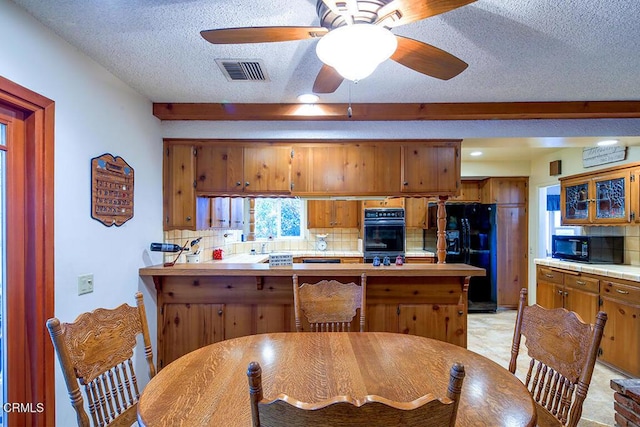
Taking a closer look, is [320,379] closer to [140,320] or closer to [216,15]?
[140,320]

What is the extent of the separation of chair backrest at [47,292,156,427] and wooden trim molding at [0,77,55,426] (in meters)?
0.56

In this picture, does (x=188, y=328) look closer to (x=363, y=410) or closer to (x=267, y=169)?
(x=267, y=169)

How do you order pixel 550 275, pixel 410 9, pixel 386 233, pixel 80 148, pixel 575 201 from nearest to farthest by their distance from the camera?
pixel 410 9
pixel 80 148
pixel 550 275
pixel 575 201
pixel 386 233

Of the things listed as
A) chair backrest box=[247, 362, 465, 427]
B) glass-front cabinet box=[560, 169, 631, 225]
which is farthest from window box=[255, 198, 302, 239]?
chair backrest box=[247, 362, 465, 427]

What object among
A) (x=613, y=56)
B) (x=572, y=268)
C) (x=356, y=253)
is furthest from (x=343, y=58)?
(x=356, y=253)

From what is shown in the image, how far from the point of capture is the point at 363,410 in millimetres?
688

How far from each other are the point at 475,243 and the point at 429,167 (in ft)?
9.25

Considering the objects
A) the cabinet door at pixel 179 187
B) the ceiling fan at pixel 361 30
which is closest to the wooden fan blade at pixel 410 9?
the ceiling fan at pixel 361 30

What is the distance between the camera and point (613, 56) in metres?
2.02

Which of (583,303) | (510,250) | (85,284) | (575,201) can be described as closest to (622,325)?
(583,303)

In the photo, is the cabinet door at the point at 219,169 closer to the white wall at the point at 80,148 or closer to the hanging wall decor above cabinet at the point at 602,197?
the white wall at the point at 80,148

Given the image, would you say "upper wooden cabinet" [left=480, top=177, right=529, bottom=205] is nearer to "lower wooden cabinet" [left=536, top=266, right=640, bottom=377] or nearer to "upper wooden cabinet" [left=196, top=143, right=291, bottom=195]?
"lower wooden cabinet" [left=536, top=266, right=640, bottom=377]

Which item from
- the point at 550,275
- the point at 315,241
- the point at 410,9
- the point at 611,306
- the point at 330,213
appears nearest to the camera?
the point at 410,9

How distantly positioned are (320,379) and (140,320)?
943 mm
